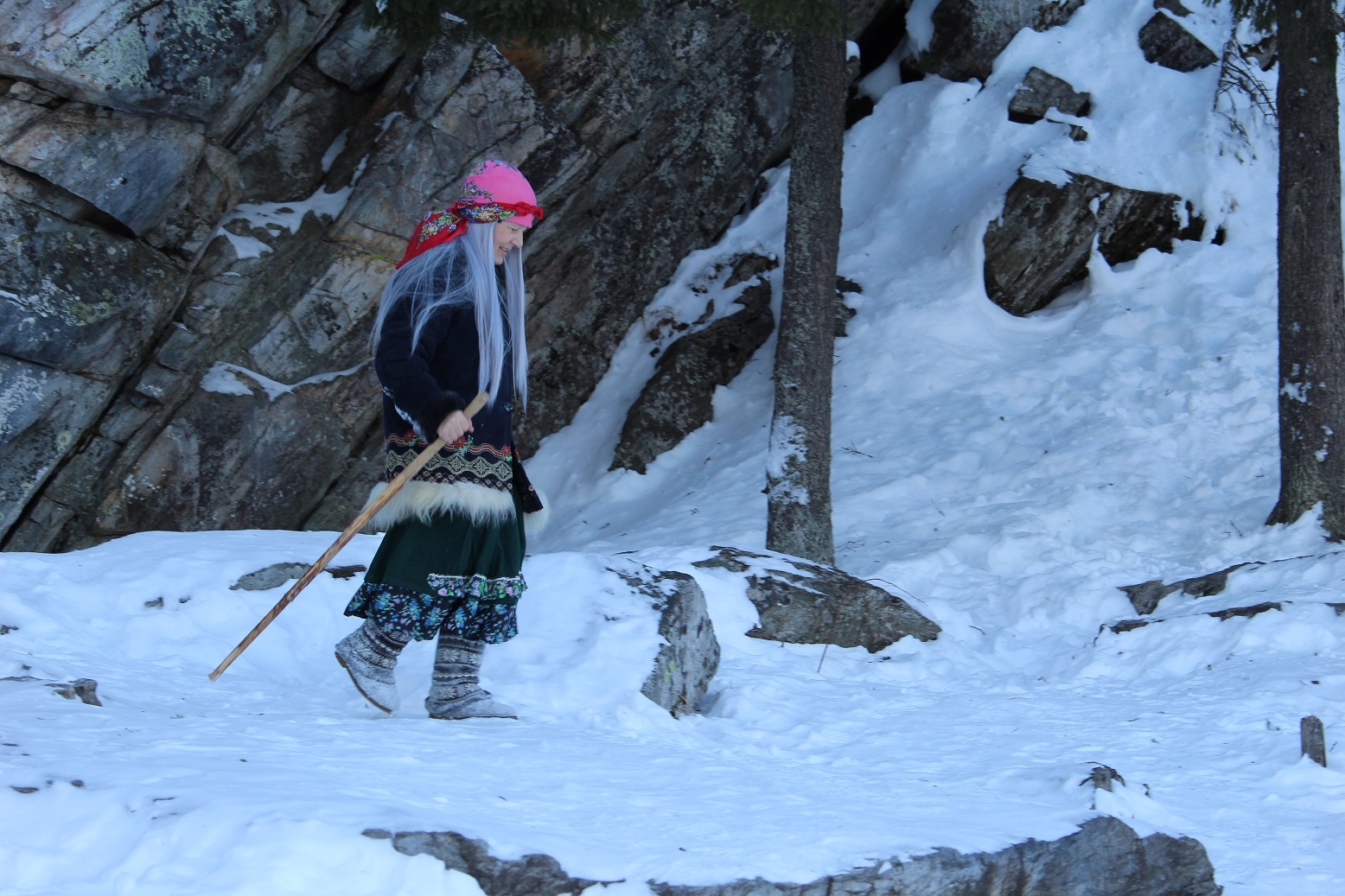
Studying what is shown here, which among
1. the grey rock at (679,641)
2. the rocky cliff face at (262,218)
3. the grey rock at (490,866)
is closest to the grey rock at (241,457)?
the rocky cliff face at (262,218)

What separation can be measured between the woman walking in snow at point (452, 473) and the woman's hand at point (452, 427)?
11 centimetres

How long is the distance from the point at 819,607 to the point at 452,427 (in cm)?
318

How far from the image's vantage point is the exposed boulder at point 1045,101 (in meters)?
12.6

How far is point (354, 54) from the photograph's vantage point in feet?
33.6

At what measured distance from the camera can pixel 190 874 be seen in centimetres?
250

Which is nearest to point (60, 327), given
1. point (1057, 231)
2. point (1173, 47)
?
point (1057, 231)

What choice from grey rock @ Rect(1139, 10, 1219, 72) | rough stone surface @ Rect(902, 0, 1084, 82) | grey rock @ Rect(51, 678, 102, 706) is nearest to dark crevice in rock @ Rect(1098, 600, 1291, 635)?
grey rock @ Rect(51, 678, 102, 706)

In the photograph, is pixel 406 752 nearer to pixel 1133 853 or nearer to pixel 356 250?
pixel 1133 853

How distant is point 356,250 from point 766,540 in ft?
15.0

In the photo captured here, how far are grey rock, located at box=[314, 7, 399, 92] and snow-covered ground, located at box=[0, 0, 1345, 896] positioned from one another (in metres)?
3.60

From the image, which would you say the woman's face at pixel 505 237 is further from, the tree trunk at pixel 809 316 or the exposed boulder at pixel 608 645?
the tree trunk at pixel 809 316

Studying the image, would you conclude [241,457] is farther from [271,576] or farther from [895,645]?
[895,645]

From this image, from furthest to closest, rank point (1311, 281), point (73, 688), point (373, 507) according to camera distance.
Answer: point (1311, 281), point (373, 507), point (73, 688)

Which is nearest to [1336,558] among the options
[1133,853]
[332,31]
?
[1133,853]
